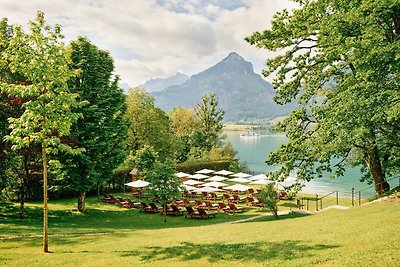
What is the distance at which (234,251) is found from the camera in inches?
446

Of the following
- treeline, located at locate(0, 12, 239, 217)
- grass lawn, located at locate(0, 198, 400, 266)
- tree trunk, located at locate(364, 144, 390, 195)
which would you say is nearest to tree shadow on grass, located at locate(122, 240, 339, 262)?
grass lawn, located at locate(0, 198, 400, 266)

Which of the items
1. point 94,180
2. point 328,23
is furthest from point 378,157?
point 94,180

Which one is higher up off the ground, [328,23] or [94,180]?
[328,23]

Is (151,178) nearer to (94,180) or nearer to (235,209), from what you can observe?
(94,180)

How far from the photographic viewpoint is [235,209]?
28328 mm

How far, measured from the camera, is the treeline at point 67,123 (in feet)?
38.0

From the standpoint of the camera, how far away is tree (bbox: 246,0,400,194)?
12977mm

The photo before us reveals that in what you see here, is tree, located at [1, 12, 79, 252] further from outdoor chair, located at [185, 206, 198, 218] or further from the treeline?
outdoor chair, located at [185, 206, 198, 218]

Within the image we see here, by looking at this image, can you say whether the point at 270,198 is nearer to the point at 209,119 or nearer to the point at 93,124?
the point at 93,124

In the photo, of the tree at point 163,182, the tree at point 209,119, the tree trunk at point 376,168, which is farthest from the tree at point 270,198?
the tree at point 209,119

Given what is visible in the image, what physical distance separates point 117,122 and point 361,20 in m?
19.4

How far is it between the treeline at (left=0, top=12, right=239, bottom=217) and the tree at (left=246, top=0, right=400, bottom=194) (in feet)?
31.0

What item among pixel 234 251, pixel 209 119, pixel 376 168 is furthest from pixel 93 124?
pixel 209 119

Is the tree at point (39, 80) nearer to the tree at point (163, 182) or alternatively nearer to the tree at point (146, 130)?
the tree at point (163, 182)
